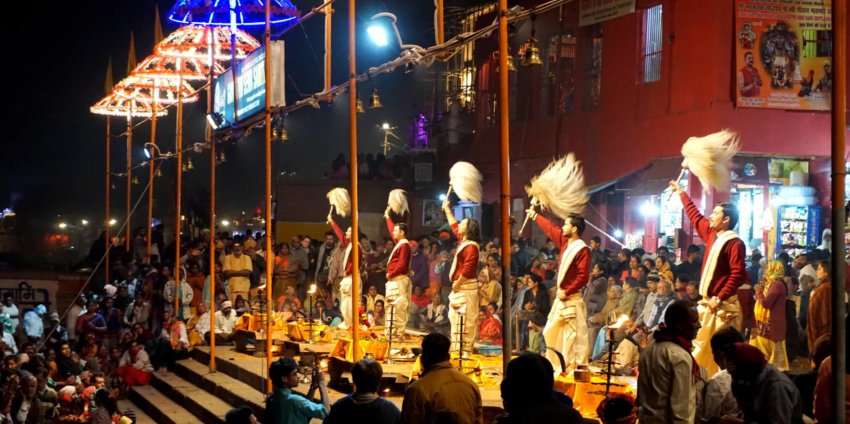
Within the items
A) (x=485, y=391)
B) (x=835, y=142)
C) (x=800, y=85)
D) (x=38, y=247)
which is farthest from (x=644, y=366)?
(x=38, y=247)

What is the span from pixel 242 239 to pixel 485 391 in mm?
13696

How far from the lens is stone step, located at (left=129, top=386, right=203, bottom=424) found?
15.8m

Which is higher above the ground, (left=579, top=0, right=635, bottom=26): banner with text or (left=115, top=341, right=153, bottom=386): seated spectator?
(left=579, top=0, right=635, bottom=26): banner with text

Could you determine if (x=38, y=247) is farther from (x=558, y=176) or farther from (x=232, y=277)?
(x=558, y=176)

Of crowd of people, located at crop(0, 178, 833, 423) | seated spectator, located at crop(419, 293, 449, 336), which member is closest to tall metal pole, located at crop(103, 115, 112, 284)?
crowd of people, located at crop(0, 178, 833, 423)

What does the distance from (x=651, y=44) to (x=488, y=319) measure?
8596 mm

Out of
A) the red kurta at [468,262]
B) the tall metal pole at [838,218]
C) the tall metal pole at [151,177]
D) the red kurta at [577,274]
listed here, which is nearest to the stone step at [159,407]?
the red kurta at [468,262]

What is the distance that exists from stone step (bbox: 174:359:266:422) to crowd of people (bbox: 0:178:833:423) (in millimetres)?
1244

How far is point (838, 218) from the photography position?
19.3 ft

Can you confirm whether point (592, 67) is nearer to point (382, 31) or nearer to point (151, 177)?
point (151, 177)

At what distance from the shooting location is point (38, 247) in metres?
39.8

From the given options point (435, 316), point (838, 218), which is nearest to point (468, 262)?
point (435, 316)

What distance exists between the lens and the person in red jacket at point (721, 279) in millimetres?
10156

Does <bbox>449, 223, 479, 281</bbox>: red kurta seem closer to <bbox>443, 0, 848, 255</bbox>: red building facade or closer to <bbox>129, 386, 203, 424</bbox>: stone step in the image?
<bbox>129, 386, 203, 424</bbox>: stone step
